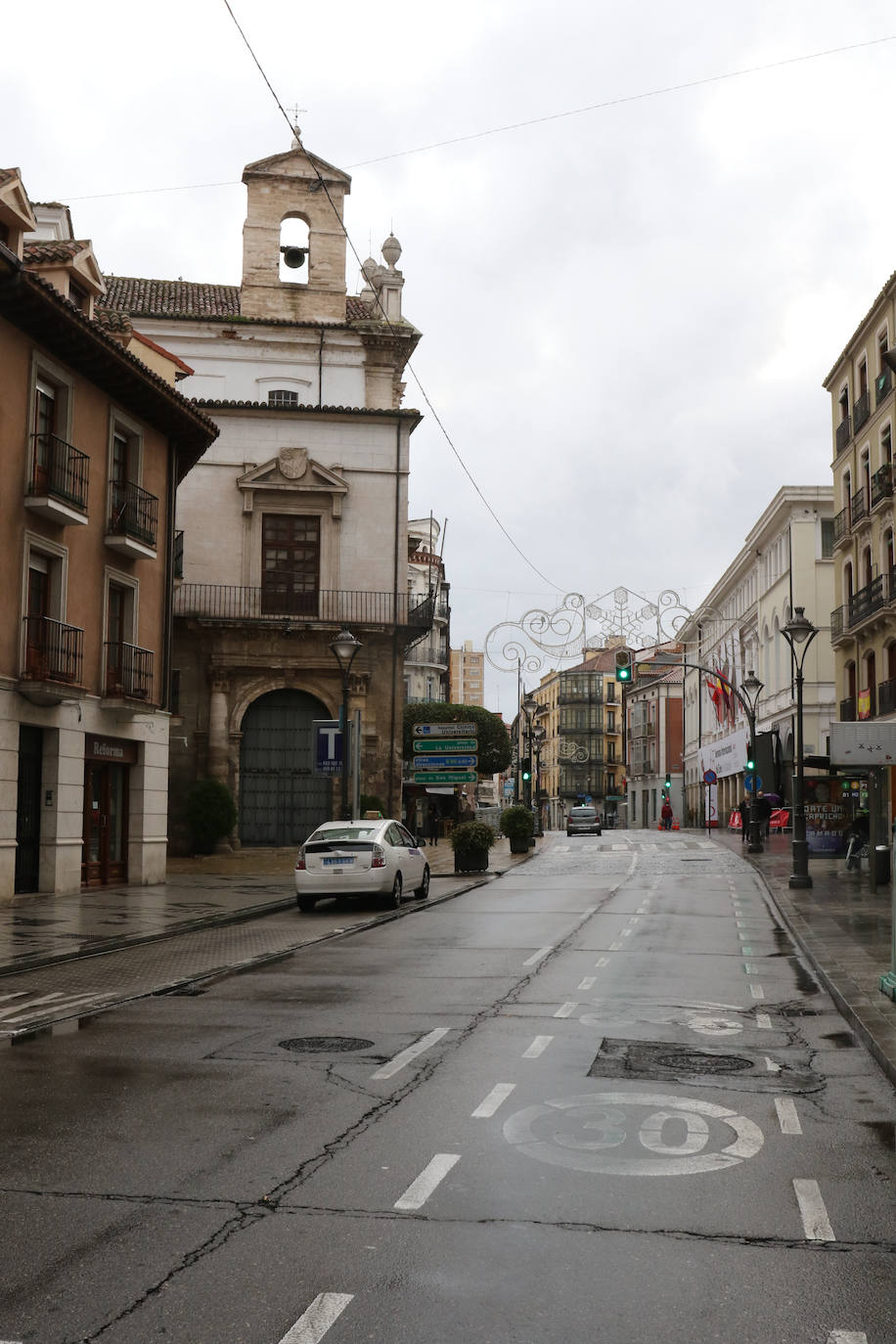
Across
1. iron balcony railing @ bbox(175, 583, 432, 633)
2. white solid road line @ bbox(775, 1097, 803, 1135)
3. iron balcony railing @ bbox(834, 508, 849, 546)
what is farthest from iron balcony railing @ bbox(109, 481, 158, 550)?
iron balcony railing @ bbox(834, 508, 849, 546)

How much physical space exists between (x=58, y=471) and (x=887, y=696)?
74.5 feet

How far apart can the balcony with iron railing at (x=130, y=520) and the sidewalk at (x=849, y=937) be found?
14.1 m

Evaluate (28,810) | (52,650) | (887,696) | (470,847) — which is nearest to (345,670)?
(52,650)

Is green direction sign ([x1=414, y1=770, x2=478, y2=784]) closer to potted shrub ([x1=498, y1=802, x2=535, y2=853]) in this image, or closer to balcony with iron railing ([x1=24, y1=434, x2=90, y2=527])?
potted shrub ([x1=498, y1=802, x2=535, y2=853])

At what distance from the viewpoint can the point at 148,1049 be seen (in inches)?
351

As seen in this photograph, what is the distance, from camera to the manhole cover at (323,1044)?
8891mm

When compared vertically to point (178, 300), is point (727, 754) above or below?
below

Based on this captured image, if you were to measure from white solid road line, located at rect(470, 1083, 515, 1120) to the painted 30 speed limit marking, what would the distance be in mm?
169

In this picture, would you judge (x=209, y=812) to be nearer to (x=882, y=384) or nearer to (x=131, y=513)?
(x=131, y=513)

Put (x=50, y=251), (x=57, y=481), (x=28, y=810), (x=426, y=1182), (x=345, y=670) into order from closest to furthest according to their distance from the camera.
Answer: (x=426, y=1182) < (x=28, y=810) < (x=57, y=481) < (x=50, y=251) < (x=345, y=670)

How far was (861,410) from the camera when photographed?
38.7 m

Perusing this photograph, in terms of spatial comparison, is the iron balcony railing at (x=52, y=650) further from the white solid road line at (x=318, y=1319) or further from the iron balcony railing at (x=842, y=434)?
the iron balcony railing at (x=842, y=434)

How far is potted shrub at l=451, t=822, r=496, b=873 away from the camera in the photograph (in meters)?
A: 32.3

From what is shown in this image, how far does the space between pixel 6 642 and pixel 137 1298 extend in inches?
745
